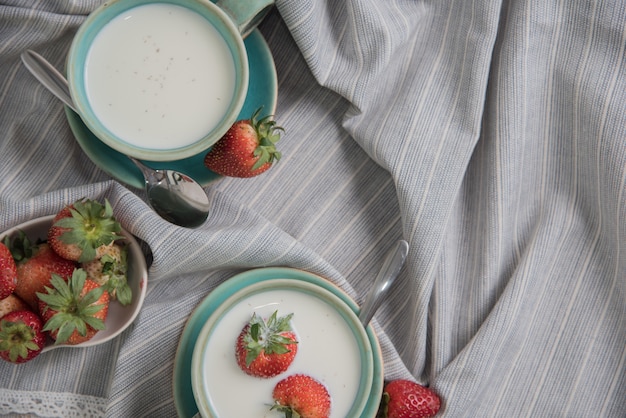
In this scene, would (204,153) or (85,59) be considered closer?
(85,59)

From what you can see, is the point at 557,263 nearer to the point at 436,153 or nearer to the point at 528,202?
the point at 528,202

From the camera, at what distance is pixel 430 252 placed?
3.64ft

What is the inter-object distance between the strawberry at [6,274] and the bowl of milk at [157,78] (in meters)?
0.21

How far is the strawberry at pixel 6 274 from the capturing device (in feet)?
3.09

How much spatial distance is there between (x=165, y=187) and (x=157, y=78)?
0.60ft

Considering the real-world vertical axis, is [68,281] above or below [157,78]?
below

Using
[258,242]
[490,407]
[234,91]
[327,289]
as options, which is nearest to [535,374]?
[490,407]

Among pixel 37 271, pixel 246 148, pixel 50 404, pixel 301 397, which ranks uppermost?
pixel 246 148

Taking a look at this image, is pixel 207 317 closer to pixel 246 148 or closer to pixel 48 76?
pixel 246 148

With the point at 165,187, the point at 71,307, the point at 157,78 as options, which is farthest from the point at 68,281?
the point at 157,78

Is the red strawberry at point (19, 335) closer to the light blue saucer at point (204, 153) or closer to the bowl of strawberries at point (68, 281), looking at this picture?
the bowl of strawberries at point (68, 281)

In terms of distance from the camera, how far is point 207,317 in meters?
1.09

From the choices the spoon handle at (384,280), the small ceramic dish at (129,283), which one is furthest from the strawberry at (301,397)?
the small ceramic dish at (129,283)

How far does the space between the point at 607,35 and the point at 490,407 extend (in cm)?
64
